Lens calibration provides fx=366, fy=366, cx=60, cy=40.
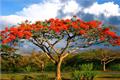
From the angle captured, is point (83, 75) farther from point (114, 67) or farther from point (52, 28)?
point (114, 67)

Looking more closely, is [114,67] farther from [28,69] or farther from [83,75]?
[83,75]

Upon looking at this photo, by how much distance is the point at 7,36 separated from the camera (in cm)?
2627

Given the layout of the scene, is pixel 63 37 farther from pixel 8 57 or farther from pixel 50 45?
pixel 8 57

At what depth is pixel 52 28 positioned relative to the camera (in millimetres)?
26188

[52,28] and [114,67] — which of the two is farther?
[114,67]

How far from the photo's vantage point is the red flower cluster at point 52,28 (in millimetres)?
26016

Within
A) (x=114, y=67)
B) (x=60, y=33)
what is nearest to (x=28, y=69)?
(x=114, y=67)

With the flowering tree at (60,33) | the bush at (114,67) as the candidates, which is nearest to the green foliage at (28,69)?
the bush at (114,67)

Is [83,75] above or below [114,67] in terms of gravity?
below

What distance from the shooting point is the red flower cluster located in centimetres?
2602

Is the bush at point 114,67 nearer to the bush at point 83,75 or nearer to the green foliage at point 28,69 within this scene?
the green foliage at point 28,69

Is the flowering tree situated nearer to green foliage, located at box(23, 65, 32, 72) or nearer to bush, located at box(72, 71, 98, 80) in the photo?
bush, located at box(72, 71, 98, 80)

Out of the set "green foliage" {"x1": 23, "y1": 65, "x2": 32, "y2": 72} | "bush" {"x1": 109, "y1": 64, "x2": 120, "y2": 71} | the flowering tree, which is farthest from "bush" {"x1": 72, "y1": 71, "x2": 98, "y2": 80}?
"green foliage" {"x1": 23, "y1": 65, "x2": 32, "y2": 72}

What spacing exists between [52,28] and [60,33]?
971 mm
